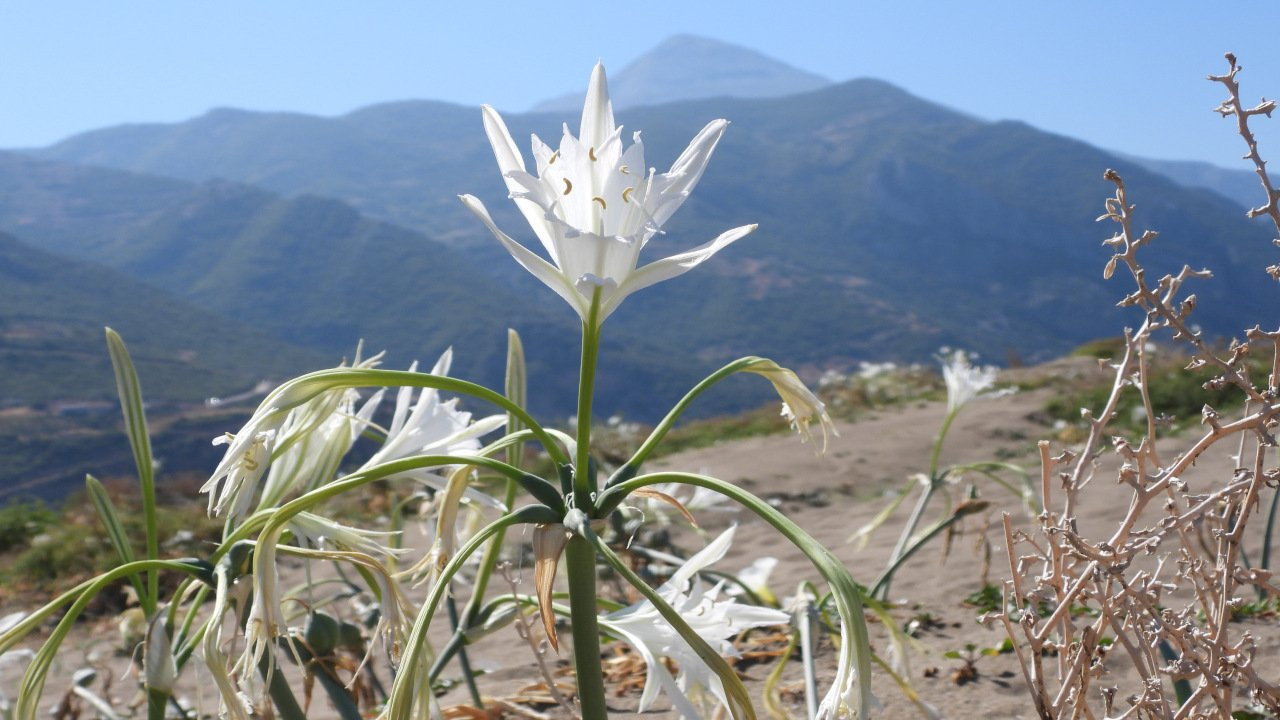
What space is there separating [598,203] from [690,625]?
490 mm

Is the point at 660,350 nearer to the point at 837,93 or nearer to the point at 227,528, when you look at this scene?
the point at 227,528

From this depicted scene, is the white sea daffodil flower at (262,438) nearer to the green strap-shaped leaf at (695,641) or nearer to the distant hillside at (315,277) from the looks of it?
the green strap-shaped leaf at (695,641)

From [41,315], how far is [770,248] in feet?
193

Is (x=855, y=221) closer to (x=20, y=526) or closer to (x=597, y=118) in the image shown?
(x=20, y=526)

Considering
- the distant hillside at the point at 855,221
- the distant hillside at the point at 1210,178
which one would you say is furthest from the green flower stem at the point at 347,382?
the distant hillside at the point at 1210,178

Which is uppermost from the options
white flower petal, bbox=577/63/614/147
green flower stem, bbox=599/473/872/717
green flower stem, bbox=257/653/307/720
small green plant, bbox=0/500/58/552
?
white flower petal, bbox=577/63/614/147

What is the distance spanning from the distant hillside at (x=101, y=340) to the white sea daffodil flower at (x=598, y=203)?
4004 centimetres

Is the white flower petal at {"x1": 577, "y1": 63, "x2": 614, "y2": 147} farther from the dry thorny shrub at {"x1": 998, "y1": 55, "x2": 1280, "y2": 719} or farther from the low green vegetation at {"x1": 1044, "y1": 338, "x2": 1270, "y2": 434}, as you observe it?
the low green vegetation at {"x1": 1044, "y1": 338, "x2": 1270, "y2": 434}

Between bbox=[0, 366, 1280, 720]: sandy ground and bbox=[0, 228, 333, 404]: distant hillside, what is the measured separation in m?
33.9

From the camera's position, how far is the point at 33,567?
5.65 meters

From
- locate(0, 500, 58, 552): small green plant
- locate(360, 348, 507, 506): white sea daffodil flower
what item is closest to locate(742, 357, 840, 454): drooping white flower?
locate(360, 348, 507, 506): white sea daffodil flower

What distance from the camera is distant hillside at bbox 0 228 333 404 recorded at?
131 feet

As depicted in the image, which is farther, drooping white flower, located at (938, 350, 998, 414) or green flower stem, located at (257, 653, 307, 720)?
drooping white flower, located at (938, 350, 998, 414)

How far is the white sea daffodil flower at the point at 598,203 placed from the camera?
2.85 feet
